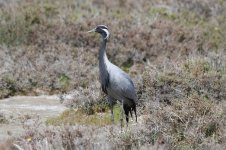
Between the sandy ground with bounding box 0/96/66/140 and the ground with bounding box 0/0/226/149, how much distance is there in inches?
1.9

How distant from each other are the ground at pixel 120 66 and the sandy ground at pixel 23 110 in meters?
0.05

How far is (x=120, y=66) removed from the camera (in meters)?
21.4

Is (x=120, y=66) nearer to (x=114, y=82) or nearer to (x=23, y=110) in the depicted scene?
(x=23, y=110)

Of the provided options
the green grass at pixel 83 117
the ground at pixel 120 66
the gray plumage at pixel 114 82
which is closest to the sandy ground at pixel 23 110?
the ground at pixel 120 66

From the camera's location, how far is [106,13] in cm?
2573

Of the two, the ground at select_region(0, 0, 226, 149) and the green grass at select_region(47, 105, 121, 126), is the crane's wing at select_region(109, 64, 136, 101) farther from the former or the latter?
the green grass at select_region(47, 105, 121, 126)

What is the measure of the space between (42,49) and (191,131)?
12.0 m

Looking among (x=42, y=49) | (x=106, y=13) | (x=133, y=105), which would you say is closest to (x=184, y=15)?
(x=106, y=13)

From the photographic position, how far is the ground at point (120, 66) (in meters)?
9.77

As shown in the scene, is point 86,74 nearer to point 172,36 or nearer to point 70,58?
point 70,58

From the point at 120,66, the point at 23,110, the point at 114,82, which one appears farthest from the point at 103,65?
the point at 120,66

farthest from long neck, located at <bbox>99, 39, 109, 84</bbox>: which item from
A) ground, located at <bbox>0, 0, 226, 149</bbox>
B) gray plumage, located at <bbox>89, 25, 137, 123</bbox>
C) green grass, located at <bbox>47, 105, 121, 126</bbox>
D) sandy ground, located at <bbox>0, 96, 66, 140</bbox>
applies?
sandy ground, located at <bbox>0, 96, 66, 140</bbox>

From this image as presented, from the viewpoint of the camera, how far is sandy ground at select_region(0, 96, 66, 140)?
47.0 ft

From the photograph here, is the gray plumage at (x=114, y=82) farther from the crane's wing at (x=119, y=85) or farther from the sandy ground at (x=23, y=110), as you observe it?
the sandy ground at (x=23, y=110)
